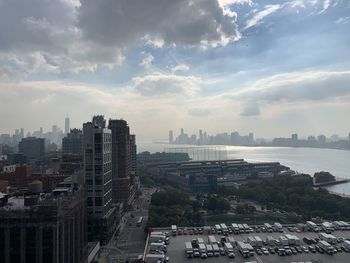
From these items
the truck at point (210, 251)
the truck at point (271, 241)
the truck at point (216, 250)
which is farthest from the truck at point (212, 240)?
the truck at point (271, 241)

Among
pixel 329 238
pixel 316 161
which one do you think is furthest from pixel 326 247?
pixel 316 161

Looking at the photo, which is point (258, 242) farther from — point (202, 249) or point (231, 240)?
point (202, 249)

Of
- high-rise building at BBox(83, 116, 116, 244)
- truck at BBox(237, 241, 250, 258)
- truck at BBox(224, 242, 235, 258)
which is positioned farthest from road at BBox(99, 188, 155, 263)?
truck at BBox(237, 241, 250, 258)

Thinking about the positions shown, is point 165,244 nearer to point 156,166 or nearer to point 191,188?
point 191,188

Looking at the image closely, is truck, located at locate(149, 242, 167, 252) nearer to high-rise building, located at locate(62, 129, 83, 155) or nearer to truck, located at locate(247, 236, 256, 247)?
truck, located at locate(247, 236, 256, 247)

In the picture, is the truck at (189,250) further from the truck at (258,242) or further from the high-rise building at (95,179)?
the high-rise building at (95,179)

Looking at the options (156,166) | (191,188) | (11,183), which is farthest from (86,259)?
(156,166)
